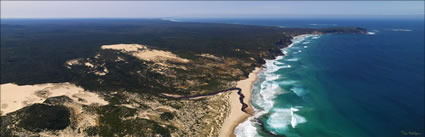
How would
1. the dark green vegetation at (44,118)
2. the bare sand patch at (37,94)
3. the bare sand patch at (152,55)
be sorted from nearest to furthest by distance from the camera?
the dark green vegetation at (44,118) < the bare sand patch at (37,94) < the bare sand patch at (152,55)

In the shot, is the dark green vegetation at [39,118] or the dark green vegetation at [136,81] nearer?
the dark green vegetation at [39,118]

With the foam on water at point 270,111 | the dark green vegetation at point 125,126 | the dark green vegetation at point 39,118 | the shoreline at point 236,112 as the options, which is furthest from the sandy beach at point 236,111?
the dark green vegetation at point 39,118

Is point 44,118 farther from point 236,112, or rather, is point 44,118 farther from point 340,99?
point 340,99

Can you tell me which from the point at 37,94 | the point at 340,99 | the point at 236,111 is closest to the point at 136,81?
the point at 37,94

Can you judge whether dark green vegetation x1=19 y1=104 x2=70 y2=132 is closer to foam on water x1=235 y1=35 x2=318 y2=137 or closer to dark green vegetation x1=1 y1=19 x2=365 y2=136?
dark green vegetation x1=1 y1=19 x2=365 y2=136

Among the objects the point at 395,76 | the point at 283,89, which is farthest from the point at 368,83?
the point at 283,89

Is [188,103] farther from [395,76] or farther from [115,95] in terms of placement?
[395,76]

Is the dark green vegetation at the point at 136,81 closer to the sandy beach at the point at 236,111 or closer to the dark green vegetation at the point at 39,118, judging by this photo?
the dark green vegetation at the point at 39,118

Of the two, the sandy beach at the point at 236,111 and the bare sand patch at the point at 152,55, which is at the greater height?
the bare sand patch at the point at 152,55
